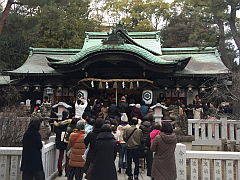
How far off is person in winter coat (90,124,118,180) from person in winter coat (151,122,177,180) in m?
Answer: 0.93

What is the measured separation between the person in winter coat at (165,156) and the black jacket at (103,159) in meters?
0.94

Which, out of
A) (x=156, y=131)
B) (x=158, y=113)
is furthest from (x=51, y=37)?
(x=156, y=131)

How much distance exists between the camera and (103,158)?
13.3 ft

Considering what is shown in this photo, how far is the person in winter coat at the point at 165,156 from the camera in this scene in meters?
4.43

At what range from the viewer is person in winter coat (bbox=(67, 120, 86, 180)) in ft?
15.9

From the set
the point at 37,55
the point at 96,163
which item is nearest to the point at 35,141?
the point at 96,163

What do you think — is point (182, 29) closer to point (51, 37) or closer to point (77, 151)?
point (51, 37)

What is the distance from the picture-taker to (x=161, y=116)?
9.38m

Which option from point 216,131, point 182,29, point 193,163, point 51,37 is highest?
point 182,29

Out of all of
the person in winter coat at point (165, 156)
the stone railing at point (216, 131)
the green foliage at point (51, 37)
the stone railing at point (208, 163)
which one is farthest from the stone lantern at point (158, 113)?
the green foliage at point (51, 37)

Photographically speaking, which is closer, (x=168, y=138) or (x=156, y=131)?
(x=168, y=138)

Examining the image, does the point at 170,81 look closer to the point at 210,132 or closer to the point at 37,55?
the point at 210,132

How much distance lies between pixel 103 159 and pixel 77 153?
3.35 feet

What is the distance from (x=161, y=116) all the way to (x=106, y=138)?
5.63 m
